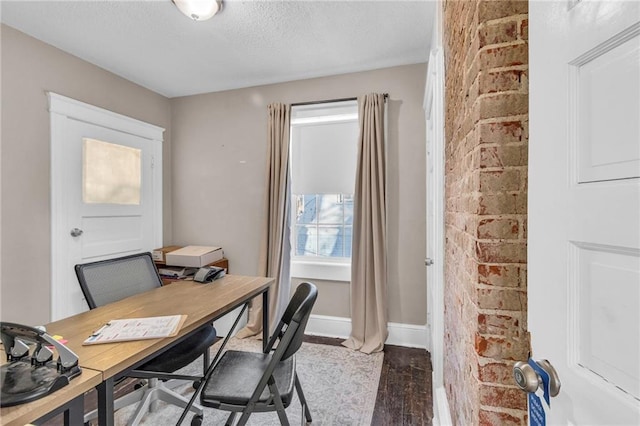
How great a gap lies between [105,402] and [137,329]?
296mm

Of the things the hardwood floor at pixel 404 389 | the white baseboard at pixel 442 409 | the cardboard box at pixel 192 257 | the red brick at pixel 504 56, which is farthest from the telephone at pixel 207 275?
the red brick at pixel 504 56

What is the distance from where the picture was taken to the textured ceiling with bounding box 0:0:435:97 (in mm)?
2004

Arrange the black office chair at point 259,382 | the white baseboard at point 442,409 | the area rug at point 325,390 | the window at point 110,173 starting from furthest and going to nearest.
A: the window at point 110,173
the area rug at point 325,390
the white baseboard at point 442,409
the black office chair at point 259,382

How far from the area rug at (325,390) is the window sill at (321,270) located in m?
0.64

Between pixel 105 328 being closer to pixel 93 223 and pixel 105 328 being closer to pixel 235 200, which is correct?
pixel 93 223

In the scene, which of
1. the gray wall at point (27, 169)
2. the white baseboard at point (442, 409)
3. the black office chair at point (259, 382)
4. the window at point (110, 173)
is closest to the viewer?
the black office chair at point (259, 382)

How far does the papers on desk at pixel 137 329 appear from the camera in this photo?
1161 millimetres

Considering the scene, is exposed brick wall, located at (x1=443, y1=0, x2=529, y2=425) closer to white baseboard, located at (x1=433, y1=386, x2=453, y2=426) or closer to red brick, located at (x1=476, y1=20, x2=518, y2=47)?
red brick, located at (x1=476, y1=20, x2=518, y2=47)

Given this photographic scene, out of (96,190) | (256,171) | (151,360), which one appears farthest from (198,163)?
(151,360)

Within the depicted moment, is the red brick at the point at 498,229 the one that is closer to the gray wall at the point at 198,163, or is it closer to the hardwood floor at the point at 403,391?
the hardwood floor at the point at 403,391

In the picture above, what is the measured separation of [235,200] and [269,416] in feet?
7.01

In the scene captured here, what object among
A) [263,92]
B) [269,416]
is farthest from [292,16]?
[269,416]

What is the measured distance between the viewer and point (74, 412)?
88cm

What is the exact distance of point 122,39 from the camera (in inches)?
92.4
